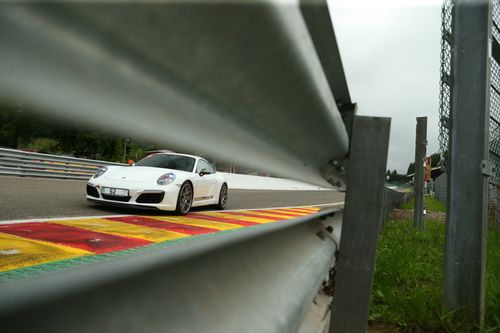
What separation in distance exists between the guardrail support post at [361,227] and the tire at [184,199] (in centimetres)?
614

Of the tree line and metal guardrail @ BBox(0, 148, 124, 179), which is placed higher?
metal guardrail @ BBox(0, 148, 124, 179)

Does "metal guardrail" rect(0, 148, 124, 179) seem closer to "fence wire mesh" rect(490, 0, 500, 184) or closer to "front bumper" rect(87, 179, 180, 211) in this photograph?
"front bumper" rect(87, 179, 180, 211)

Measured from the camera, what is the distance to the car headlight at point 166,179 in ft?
22.8

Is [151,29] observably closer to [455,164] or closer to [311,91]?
[311,91]

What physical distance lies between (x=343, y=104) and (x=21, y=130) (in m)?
1.19

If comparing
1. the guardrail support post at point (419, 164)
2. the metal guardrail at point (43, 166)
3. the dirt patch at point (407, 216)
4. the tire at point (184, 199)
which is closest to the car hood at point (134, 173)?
the tire at point (184, 199)

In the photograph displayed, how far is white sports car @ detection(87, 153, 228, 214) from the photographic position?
6691 mm

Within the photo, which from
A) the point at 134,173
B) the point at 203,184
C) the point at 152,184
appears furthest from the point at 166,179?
the point at 203,184

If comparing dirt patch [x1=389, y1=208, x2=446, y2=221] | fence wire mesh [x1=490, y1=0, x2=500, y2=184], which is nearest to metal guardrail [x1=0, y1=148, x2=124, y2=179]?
dirt patch [x1=389, y1=208, x2=446, y2=221]

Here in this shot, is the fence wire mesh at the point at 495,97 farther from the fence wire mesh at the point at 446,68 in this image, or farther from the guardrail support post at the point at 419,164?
the guardrail support post at the point at 419,164

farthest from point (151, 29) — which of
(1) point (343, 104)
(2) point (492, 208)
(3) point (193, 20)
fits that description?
(2) point (492, 208)

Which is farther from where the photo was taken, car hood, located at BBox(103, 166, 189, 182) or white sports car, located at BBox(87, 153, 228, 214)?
car hood, located at BBox(103, 166, 189, 182)

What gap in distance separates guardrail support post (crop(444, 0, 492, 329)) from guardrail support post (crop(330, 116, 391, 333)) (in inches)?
59.5

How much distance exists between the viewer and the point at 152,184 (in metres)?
6.80
